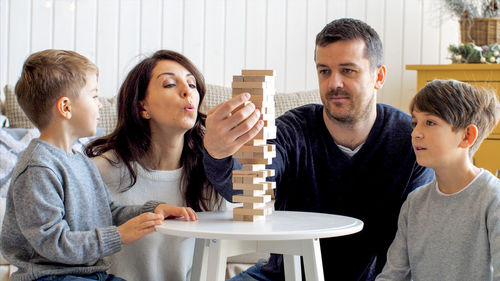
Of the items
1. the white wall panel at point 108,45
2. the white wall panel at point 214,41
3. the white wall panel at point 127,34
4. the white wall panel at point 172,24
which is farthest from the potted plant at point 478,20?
the white wall panel at point 108,45

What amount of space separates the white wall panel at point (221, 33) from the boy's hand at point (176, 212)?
1.71m

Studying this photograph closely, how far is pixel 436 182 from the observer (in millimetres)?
1533

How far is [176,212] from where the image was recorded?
4.84 ft

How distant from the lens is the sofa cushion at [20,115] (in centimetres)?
252

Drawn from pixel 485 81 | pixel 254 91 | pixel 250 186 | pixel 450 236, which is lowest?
pixel 450 236

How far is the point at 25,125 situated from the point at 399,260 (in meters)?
1.65

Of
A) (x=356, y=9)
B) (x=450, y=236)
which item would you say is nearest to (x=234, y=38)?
(x=356, y=9)

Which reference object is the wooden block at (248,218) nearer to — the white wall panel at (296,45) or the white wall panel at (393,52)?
the white wall panel at (296,45)

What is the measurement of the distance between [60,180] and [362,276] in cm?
88

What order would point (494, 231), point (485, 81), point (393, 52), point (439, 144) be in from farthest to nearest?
point (393, 52), point (485, 81), point (439, 144), point (494, 231)

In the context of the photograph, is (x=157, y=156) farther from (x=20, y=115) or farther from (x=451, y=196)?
(x=20, y=115)

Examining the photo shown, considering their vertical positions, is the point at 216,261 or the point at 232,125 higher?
the point at 232,125

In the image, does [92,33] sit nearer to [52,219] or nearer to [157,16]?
[157,16]

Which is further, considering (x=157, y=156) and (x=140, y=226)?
(x=157, y=156)
